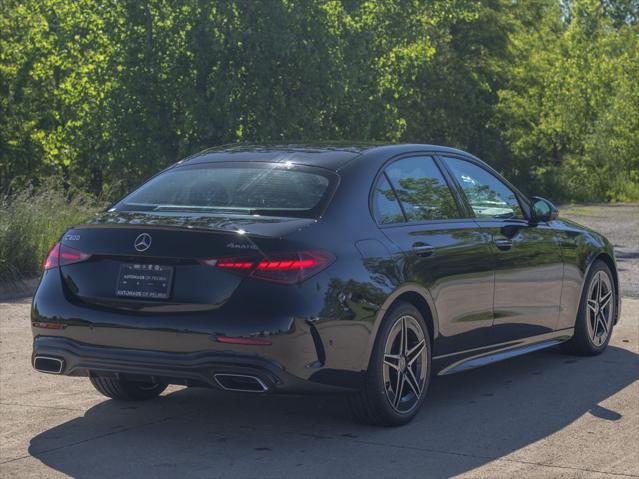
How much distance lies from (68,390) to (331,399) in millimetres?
1756

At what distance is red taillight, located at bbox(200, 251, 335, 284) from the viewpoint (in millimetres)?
6152

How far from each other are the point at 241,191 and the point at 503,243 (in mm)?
2001

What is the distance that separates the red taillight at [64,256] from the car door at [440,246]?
165 cm

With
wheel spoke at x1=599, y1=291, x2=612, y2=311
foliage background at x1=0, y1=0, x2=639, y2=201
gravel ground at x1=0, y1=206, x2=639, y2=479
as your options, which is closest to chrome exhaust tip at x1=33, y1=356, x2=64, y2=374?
gravel ground at x1=0, y1=206, x2=639, y2=479

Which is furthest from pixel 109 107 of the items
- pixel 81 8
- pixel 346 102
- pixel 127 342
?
pixel 127 342

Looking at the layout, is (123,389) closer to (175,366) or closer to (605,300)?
(175,366)

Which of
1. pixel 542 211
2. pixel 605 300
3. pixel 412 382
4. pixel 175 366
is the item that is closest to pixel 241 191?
pixel 175 366

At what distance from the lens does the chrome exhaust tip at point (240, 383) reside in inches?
241

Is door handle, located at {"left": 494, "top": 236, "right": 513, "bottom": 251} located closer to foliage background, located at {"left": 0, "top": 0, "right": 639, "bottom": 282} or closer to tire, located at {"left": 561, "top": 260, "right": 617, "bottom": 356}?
tire, located at {"left": 561, "top": 260, "right": 617, "bottom": 356}

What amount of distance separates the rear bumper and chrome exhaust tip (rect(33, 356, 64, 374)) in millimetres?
13

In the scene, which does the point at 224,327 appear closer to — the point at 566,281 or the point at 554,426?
the point at 554,426

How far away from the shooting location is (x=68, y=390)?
26.2 ft

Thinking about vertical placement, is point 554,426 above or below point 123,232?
below

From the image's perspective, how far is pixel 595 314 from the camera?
30.7 ft
